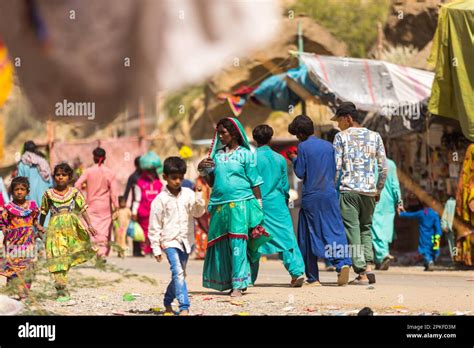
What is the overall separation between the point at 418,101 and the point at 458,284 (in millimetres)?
4491

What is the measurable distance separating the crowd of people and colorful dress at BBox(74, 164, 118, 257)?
11.6 feet

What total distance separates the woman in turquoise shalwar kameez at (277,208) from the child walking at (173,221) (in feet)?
7.64

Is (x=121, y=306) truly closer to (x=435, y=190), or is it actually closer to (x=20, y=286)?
(x=20, y=286)

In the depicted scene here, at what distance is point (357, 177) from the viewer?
1127 cm

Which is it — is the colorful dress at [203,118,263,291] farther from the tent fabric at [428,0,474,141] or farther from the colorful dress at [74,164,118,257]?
the colorful dress at [74,164,118,257]

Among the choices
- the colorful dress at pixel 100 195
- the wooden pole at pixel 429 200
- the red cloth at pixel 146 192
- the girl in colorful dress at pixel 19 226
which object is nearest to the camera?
the girl in colorful dress at pixel 19 226

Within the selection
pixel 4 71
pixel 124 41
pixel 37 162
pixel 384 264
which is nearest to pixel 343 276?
pixel 384 264

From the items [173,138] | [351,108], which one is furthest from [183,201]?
[173,138]

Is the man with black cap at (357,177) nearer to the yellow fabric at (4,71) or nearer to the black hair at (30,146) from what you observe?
the black hair at (30,146)

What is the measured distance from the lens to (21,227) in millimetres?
10172

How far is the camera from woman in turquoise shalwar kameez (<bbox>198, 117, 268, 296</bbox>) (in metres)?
10.2

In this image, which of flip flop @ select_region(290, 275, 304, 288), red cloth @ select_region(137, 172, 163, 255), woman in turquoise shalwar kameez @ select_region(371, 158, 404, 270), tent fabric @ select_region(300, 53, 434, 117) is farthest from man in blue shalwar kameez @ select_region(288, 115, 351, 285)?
red cloth @ select_region(137, 172, 163, 255)

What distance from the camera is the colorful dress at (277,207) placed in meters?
11.2

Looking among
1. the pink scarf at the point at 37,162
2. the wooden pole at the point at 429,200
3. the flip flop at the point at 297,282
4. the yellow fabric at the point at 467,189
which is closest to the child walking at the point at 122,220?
the pink scarf at the point at 37,162
